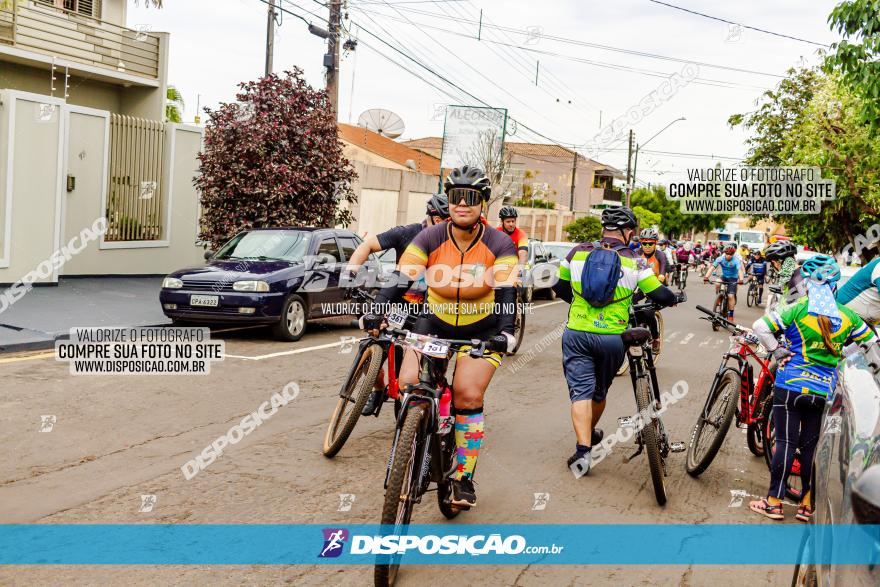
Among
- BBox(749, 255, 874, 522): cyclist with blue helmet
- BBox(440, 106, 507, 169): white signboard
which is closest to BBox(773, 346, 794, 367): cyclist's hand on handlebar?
BBox(749, 255, 874, 522): cyclist with blue helmet

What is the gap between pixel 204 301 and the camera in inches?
484

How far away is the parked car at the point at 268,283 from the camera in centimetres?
1226

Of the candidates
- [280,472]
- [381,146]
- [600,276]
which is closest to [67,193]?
[280,472]

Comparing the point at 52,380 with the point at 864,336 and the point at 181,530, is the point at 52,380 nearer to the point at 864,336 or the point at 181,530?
the point at 181,530

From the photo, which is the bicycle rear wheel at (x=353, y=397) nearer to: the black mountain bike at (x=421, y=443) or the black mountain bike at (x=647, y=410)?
the black mountain bike at (x=421, y=443)

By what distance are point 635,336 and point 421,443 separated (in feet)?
7.46

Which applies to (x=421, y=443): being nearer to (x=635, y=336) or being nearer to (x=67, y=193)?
(x=635, y=336)

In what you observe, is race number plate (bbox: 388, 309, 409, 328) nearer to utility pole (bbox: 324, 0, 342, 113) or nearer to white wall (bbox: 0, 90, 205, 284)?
white wall (bbox: 0, 90, 205, 284)

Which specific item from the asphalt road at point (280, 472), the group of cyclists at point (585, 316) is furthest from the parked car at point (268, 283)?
→ the group of cyclists at point (585, 316)

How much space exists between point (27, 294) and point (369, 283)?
5.85 meters

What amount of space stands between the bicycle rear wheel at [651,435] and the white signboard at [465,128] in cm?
3207

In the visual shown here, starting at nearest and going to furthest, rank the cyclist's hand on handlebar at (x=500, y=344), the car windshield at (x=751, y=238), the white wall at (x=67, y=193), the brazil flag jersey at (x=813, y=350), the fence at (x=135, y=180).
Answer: the cyclist's hand on handlebar at (x=500, y=344) → the brazil flag jersey at (x=813, y=350) → the white wall at (x=67, y=193) → the fence at (x=135, y=180) → the car windshield at (x=751, y=238)

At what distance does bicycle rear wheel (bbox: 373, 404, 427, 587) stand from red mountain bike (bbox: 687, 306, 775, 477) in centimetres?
302

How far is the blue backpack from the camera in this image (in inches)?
246
